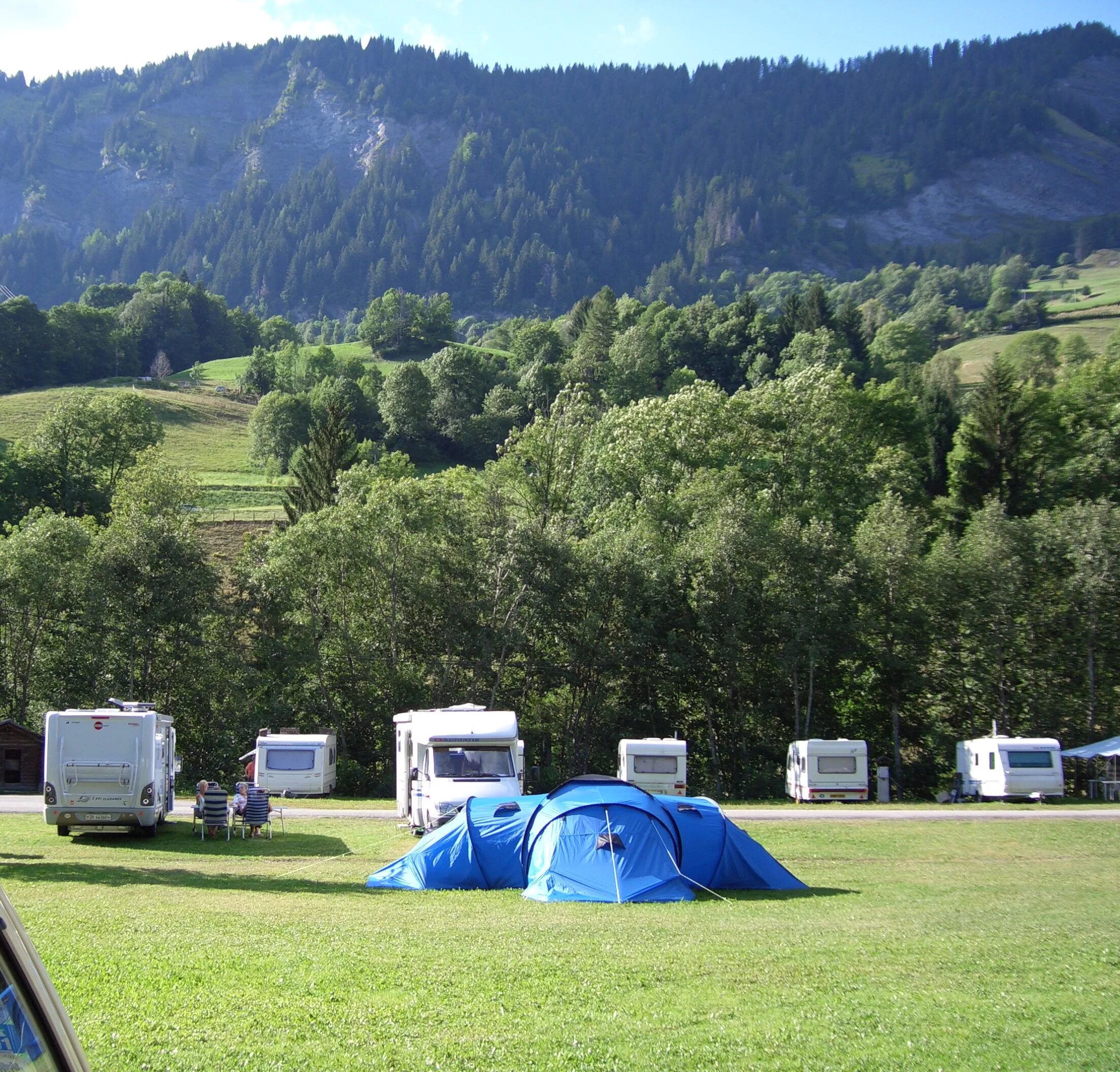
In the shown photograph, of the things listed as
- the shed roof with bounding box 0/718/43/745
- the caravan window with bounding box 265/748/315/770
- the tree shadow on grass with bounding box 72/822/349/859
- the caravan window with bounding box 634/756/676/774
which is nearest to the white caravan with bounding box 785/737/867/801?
the caravan window with bounding box 634/756/676/774

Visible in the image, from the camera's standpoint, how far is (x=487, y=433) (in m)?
91.0

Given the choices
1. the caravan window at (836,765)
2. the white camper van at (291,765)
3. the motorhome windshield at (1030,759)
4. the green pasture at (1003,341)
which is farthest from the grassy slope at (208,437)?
the green pasture at (1003,341)

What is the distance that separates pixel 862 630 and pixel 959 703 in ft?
17.0

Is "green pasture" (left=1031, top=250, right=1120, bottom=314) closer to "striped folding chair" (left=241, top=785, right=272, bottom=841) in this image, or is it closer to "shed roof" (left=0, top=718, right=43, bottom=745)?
"shed roof" (left=0, top=718, right=43, bottom=745)

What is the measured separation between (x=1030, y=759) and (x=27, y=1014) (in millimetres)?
34845

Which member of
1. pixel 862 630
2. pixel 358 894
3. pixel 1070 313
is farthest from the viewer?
pixel 1070 313

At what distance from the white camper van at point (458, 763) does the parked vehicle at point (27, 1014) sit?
61.3 feet

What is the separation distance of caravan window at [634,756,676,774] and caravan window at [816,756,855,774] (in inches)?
189

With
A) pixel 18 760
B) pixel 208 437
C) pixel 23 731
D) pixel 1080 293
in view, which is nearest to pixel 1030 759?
pixel 23 731

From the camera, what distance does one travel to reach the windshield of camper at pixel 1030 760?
111ft

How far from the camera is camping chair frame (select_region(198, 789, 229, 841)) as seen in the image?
70.8 feet

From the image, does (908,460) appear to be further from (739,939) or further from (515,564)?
(739,939)

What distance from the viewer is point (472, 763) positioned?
2280 centimetres

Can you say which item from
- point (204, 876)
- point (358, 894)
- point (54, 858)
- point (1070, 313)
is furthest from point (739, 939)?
point (1070, 313)
